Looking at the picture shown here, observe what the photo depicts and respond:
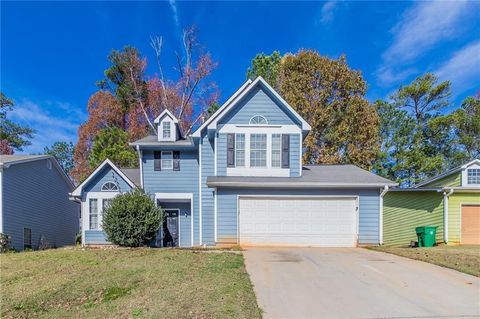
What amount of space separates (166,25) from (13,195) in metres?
16.4

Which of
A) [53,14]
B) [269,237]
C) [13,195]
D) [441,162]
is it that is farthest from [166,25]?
[441,162]

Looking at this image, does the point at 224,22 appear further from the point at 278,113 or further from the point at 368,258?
the point at 368,258

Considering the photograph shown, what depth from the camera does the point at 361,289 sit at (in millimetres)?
7289

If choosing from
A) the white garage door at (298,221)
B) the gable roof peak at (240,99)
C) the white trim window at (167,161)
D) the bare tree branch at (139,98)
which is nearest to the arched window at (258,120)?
the gable roof peak at (240,99)

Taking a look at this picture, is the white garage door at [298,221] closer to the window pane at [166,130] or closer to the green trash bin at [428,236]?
the green trash bin at [428,236]

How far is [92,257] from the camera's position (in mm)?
11086

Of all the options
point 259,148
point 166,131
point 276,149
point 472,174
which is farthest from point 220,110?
point 472,174

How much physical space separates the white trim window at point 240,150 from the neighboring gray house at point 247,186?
0.15 feet

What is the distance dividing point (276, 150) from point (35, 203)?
13068 mm

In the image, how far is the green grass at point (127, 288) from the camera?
5688mm

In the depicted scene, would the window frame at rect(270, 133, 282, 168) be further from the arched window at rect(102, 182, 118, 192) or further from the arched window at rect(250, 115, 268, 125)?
the arched window at rect(102, 182, 118, 192)

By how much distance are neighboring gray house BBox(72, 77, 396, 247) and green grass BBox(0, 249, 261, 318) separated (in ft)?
16.3

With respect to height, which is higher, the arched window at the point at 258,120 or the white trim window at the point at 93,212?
the arched window at the point at 258,120

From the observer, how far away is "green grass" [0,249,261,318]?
5.69 meters
